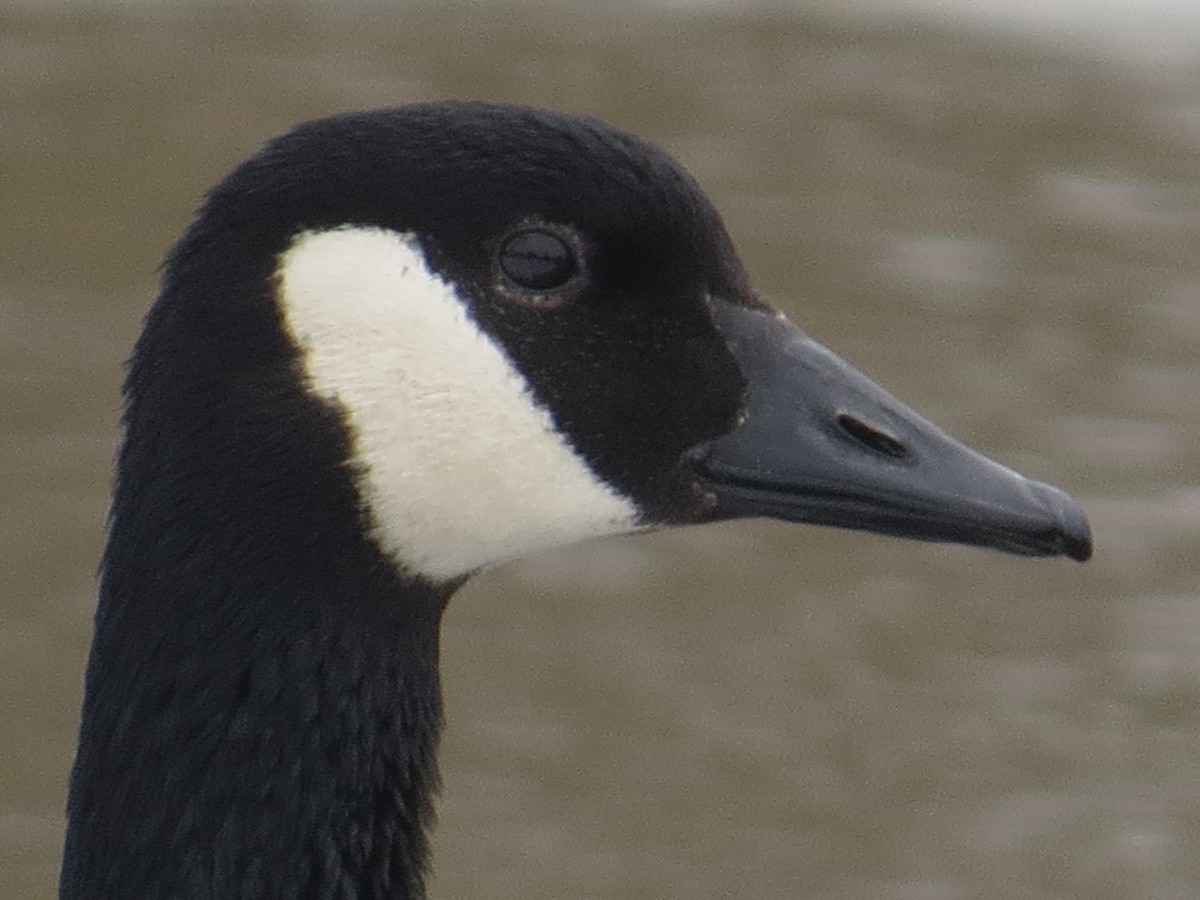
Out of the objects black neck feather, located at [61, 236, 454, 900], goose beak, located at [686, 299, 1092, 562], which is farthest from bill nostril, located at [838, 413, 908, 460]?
black neck feather, located at [61, 236, 454, 900]

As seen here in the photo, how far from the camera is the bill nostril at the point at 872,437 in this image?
4.46m

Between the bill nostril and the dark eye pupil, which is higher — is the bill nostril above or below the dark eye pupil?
below

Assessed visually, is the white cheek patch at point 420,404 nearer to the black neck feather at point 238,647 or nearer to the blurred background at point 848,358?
the black neck feather at point 238,647

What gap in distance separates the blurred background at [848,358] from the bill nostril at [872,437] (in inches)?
120

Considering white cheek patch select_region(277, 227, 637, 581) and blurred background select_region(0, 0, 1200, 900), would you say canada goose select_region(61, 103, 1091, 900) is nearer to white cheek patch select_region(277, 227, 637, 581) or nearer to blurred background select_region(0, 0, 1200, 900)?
white cheek patch select_region(277, 227, 637, 581)

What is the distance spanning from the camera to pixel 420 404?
4.28 meters

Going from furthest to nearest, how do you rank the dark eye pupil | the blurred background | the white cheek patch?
the blurred background → the dark eye pupil → the white cheek patch

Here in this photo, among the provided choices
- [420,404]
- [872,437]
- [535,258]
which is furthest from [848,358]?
[420,404]

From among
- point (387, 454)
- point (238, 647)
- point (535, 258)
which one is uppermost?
point (535, 258)

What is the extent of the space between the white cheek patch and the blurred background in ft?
10.1

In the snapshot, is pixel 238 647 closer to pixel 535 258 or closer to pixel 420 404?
pixel 420 404

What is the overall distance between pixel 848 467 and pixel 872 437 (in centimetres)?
7

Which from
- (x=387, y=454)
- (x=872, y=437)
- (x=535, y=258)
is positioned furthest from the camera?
(x=872, y=437)

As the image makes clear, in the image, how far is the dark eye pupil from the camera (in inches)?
172
